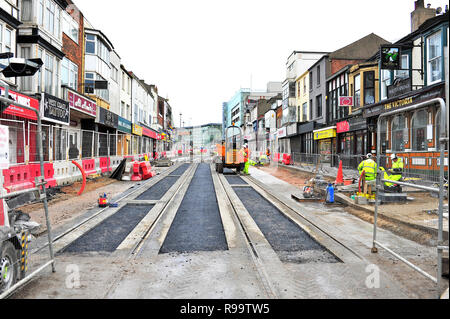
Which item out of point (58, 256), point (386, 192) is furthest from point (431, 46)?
point (58, 256)

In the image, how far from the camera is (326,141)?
102 feet

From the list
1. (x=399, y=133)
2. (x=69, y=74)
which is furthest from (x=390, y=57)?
(x=69, y=74)

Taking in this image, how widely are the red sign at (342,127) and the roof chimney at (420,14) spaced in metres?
8.07

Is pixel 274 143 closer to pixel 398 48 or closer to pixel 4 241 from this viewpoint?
pixel 398 48

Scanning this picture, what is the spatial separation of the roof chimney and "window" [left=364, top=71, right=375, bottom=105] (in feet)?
12.8

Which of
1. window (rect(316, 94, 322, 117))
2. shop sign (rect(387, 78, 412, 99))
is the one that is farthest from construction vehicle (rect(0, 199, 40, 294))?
window (rect(316, 94, 322, 117))

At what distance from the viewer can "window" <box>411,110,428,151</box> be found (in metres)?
6.01

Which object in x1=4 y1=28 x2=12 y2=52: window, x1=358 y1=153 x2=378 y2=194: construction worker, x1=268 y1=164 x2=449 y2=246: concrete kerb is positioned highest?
x1=4 y1=28 x2=12 y2=52: window

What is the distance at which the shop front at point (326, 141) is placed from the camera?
27.1 meters

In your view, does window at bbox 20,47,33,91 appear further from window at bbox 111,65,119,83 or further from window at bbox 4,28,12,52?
window at bbox 111,65,119,83

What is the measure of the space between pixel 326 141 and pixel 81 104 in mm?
21889

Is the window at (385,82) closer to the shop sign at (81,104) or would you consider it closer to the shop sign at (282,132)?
the shop sign at (81,104)

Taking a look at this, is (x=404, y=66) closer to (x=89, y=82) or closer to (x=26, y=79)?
(x=26, y=79)

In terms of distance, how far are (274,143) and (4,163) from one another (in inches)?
1978
